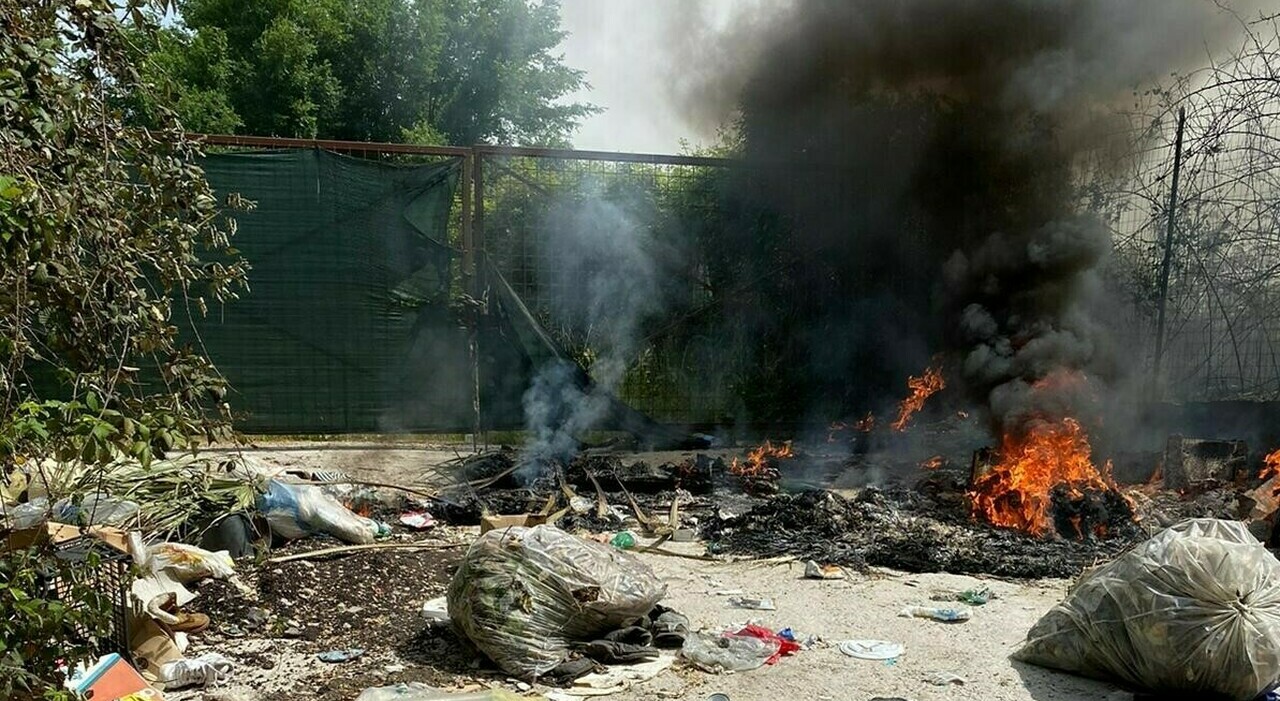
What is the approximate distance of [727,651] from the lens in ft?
13.7

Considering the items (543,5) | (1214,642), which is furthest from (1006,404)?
(543,5)

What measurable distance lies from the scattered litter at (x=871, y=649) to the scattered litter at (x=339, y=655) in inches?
97.0

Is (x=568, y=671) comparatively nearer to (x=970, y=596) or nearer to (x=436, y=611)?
(x=436, y=611)

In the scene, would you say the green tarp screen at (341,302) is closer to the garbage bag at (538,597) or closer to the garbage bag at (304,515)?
the garbage bag at (304,515)

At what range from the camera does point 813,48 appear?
10961mm

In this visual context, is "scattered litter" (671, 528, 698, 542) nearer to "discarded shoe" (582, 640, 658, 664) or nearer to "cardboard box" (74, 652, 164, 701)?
"discarded shoe" (582, 640, 658, 664)

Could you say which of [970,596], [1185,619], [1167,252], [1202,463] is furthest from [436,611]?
[1167,252]

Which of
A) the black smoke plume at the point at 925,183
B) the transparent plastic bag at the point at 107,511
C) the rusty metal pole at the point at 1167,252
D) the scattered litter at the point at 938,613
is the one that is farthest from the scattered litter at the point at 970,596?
the rusty metal pole at the point at 1167,252

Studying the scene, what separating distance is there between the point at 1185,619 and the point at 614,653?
2.52 meters

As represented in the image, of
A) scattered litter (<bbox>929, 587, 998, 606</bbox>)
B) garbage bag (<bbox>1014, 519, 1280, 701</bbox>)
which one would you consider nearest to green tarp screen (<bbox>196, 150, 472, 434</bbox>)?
scattered litter (<bbox>929, 587, 998, 606</bbox>)

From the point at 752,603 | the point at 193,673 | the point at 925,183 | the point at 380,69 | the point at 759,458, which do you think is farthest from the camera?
the point at 380,69

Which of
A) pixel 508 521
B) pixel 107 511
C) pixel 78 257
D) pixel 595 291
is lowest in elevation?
pixel 508 521

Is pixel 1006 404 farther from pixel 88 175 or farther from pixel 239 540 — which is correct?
pixel 88 175

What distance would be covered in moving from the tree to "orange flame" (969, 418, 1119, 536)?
6023 millimetres
